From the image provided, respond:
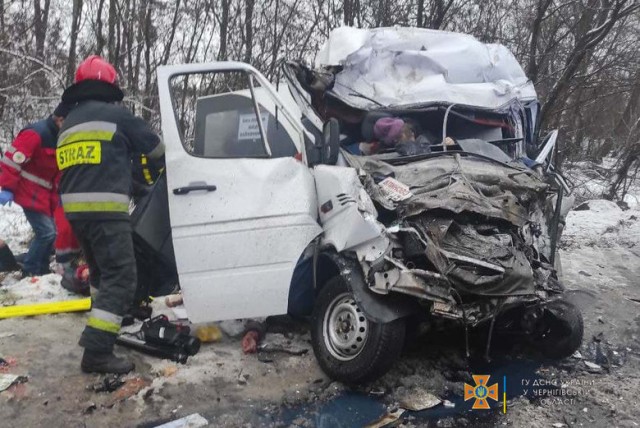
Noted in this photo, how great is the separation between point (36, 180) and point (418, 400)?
401 centimetres

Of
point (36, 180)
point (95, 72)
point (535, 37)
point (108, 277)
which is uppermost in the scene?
point (535, 37)

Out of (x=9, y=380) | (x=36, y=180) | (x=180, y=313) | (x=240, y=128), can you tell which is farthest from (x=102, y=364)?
(x=36, y=180)

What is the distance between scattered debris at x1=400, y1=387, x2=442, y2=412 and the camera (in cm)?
318

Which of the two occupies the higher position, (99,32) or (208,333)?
(99,32)

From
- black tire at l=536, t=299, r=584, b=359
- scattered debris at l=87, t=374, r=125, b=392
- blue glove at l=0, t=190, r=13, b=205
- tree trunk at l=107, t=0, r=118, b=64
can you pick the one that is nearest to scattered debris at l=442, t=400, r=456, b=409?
black tire at l=536, t=299, r=584, b=359

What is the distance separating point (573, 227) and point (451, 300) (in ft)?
24.2

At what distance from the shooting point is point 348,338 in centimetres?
337

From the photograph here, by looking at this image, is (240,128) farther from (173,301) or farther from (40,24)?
(40,24)

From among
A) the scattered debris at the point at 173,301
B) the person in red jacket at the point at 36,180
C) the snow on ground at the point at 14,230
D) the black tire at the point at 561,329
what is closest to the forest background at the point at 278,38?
the snow on ground at the point at 14,230

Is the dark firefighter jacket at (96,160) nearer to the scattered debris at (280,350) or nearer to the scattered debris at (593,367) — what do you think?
the scattered debris at (280,350)

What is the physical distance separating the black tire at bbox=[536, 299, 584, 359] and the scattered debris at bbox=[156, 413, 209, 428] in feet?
8.31

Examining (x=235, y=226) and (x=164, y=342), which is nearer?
(x=235, y=226)

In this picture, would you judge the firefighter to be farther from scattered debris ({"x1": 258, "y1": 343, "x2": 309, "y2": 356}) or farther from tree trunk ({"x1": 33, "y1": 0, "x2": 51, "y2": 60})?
tree trunk ({"x1": 33, "y1": 0, "x2": 51, "y2": 60})

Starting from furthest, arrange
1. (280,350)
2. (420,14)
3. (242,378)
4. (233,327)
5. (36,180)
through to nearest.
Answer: (420,14), (36,180), (233,327), (280,350), (242,378)
